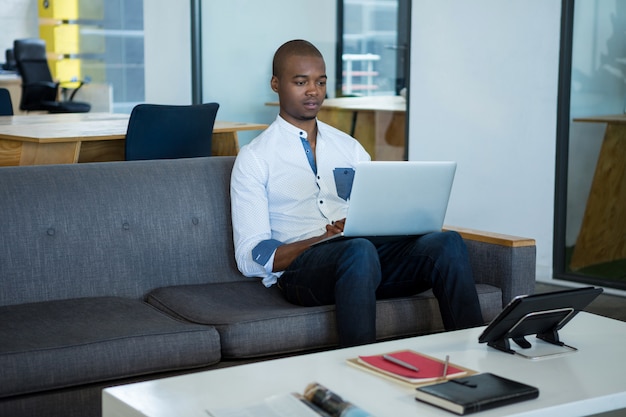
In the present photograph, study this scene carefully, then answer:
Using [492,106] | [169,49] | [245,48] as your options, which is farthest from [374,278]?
[169,49]

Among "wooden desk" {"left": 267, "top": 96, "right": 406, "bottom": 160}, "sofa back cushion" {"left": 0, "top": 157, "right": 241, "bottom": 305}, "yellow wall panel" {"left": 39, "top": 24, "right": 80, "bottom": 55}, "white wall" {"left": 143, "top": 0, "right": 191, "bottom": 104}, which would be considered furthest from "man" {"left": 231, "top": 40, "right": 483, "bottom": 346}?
"yellow wall panel" {"left": 39, "top": 24, "right": 80, "bottom": 55}

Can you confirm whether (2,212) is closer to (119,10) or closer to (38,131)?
(38,131)

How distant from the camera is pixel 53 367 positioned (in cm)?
244

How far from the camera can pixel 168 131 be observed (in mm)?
4465

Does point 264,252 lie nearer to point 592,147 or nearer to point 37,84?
point 592,147

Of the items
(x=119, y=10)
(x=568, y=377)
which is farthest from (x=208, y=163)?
(x=119, y=10)

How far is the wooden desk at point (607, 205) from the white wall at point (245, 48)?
238 centimetres

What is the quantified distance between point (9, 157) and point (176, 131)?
28.9 inches

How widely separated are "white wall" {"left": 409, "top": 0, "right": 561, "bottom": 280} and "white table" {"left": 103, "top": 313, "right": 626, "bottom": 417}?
2709 mm

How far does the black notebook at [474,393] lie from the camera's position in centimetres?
188

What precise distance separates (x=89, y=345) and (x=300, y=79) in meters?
1.13

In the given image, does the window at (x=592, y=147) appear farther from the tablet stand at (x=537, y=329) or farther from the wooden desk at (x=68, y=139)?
the tablet stand at (x=537, y=329)

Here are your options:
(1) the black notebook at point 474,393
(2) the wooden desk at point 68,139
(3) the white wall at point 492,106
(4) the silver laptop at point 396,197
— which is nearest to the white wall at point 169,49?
(2) the wooden desk at point 68,139

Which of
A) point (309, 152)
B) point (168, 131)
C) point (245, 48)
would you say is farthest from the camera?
point (245, 48)
